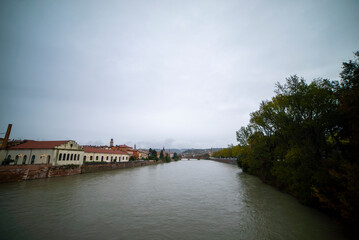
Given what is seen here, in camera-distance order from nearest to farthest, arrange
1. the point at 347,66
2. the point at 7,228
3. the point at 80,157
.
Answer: the point at 7,228 < the point at 347,66 < the point at 80,157

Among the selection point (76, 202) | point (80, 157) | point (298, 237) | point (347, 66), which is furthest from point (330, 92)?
point (80, 157)

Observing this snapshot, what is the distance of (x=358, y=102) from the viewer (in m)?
8.58

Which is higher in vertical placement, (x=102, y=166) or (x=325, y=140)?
(x=325, y=140)

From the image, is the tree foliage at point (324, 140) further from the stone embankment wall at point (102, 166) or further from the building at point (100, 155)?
the building at point (100, 155)

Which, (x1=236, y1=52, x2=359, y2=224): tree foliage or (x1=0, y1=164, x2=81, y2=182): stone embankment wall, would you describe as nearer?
(x1=236, y1=52, x2=359, y2=224): tree foliage

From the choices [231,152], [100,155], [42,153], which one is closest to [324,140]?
[42,153]

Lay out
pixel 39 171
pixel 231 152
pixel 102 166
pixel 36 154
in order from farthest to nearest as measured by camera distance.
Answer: pixel 231 152 < pixel 102 166 < pixel 36 154 < pixel 39 171

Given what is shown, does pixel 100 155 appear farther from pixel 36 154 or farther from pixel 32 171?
pixel 32 171

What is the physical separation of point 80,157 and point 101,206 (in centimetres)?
2777

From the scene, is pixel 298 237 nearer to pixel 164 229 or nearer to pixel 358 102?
pixel 164 229

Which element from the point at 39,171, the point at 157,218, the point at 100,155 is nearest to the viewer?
the point at 157,218

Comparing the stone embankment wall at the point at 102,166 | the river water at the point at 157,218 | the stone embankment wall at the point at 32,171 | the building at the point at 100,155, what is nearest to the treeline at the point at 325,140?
the river water at the point at 157,218

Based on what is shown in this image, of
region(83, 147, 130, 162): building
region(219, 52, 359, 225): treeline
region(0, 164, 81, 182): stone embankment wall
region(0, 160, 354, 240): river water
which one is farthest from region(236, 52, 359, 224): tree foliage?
region(83, 147, 130, 162): building

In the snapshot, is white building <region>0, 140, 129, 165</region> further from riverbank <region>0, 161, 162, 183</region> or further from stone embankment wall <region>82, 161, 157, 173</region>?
stone embankment wall <region>82, 161, 157, 173</region>
